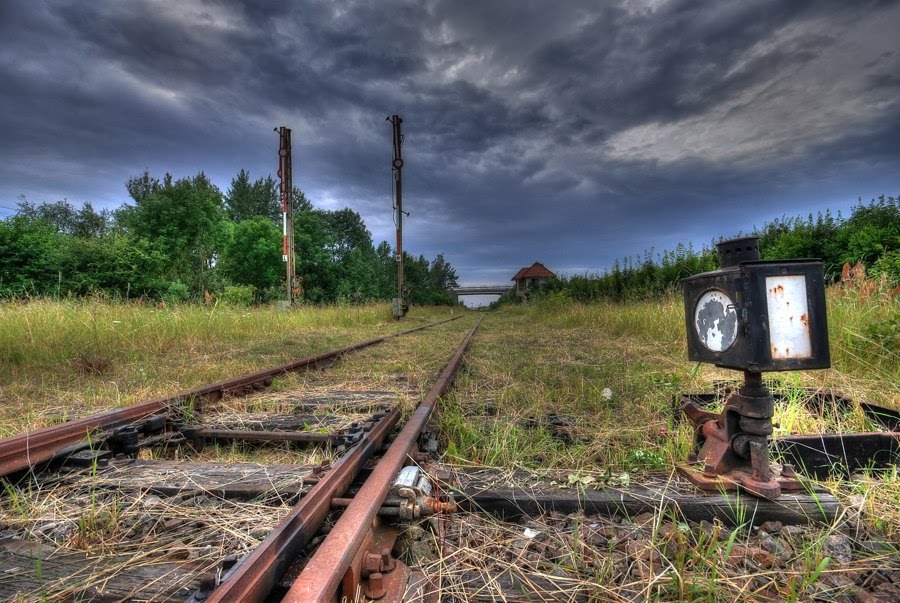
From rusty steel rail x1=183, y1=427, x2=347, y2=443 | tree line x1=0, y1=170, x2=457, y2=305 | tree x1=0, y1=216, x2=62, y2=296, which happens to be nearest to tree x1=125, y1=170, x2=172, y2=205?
tree line x1=0, y1=170, x2=457, y2=305

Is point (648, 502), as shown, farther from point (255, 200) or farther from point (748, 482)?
point (255, 200)

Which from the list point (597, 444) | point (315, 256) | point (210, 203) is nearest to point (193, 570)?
point (597, 444)

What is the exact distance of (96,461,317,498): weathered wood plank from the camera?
1.52 meters

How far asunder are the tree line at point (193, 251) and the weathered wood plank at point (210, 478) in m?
5.06

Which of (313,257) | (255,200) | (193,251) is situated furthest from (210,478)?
(255,200)

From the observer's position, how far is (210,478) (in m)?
1.64

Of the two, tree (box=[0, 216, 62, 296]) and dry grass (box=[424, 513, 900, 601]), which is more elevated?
tree (box=[0, 216, 62, 296])

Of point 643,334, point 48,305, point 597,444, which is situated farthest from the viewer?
point 643,334

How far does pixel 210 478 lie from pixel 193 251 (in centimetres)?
3538

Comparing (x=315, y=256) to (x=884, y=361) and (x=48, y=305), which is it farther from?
(x=884, y=361)

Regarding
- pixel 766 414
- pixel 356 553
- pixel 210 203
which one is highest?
pixel 210 203

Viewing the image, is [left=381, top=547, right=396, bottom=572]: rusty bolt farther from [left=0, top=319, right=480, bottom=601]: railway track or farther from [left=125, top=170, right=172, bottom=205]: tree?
[left=125, top=170, right=172, bottom=205]: tree

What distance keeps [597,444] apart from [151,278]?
22185mm

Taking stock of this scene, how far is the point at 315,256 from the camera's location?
38375mm
